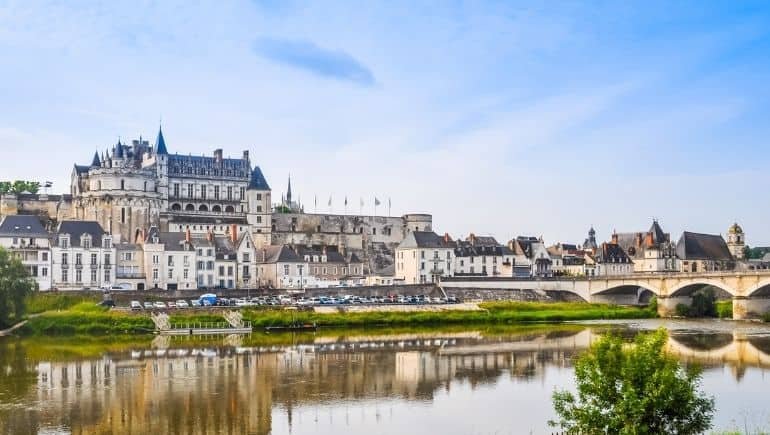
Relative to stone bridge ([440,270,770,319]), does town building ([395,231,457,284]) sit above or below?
above

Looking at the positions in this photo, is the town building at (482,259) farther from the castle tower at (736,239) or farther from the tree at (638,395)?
the tree at (638,395)

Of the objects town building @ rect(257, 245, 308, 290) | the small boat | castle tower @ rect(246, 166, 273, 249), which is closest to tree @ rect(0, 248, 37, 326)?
the small boat

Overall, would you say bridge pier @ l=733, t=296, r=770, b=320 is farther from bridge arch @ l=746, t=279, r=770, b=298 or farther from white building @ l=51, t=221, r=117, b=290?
white building @ l=51, t=221, r=117, b=290

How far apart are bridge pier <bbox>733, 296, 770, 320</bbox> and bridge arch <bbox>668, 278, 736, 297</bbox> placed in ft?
1.88

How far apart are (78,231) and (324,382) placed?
30735mm

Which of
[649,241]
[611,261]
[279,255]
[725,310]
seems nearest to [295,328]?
[279,255]

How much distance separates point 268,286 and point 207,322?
1561cm

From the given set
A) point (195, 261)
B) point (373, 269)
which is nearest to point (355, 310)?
point (195, 261)

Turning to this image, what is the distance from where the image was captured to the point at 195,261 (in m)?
56.8

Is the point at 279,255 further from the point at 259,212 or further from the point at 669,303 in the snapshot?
the point at 669,303

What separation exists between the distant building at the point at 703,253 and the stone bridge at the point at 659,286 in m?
9.24

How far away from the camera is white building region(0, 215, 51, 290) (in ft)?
168

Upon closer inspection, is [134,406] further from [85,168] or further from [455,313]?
[85,168]

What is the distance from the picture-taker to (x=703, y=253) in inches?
2810
